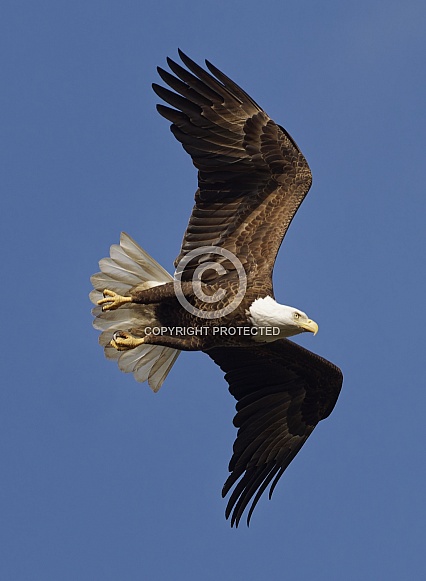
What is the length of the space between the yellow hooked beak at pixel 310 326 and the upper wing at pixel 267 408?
3.62 ft

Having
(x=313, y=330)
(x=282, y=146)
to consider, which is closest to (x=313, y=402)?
(x=313, y=330)

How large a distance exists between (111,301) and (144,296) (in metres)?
0.29

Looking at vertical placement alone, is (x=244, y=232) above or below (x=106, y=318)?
above

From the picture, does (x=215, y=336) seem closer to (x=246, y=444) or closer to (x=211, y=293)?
(x=211, y=293)

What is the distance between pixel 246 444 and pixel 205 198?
2338 mm

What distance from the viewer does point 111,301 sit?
39.2 ft

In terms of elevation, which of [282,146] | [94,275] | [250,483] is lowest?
[250,483]

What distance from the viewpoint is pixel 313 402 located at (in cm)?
1293

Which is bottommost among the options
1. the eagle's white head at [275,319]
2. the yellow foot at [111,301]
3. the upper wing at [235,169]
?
the yellow foot at [111,301]

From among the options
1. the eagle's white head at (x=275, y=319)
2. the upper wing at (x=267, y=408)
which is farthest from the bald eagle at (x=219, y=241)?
the upper wing at (x=267, y=408)

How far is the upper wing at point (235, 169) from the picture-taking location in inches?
460

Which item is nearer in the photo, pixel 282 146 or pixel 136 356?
pixel 282 146

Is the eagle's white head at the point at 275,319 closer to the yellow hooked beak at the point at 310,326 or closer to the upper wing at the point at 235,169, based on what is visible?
the yellow hooked beak at the point at 310,326

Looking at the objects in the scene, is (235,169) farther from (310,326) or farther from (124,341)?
(124,341)
